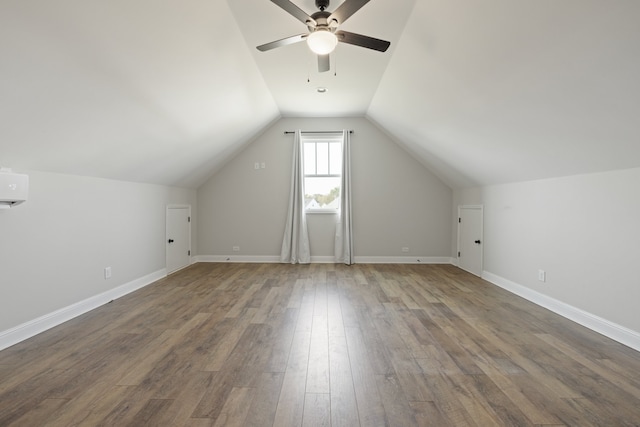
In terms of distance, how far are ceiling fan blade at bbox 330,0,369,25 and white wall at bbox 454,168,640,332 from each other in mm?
2385

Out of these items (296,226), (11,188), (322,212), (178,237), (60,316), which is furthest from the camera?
(322,212)

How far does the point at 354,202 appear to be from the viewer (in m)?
6.01

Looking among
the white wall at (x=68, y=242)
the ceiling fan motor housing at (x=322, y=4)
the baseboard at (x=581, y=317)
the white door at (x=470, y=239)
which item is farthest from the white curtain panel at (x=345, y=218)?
the ceiling fan motor housing at (x=322, y=4)

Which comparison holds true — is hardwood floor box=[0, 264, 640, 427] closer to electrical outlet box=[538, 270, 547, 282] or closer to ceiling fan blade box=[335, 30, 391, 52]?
electrical outlet box=[538, 270, 547, 282]

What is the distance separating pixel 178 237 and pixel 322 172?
8.89ft

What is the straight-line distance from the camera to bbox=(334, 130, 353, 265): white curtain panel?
5.87 meters

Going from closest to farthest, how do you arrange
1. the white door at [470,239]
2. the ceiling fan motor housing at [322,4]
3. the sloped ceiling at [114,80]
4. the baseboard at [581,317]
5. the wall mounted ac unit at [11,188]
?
1. the sloped ceiling at [114,80]
2. the wall mounted ac unit at [11,188]
3. the ceiling fan motor housing at [322,4]
4. the baseboard at [581,317]
5. the white door at [470,239]

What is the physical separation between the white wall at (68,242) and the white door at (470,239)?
4.65 m

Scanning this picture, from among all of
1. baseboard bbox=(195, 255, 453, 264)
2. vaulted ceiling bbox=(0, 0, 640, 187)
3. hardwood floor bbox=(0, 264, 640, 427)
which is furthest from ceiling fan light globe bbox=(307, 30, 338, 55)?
baseboard bbox=(195, 255, 453, 264)

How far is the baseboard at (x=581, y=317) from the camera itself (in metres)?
2.53

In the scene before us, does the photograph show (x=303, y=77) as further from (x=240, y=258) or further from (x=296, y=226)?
(x=240, y=258)

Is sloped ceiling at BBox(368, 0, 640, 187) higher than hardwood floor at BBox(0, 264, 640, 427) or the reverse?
higher

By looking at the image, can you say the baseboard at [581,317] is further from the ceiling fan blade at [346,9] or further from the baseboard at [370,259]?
the ceiling fan blade at [346,9]

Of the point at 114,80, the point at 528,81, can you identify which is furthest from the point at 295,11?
the point at 528,81
